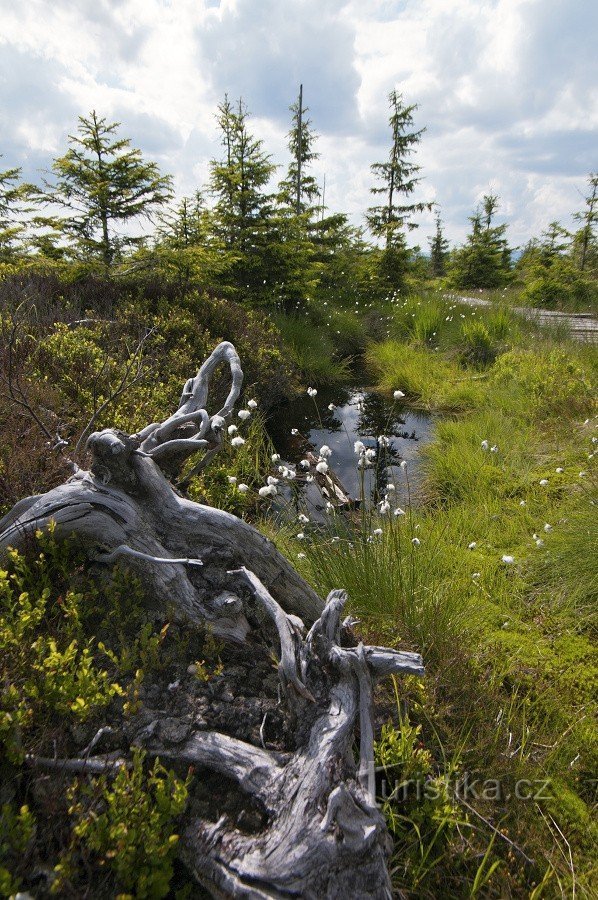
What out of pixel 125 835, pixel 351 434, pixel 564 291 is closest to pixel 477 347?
pixel 351 434

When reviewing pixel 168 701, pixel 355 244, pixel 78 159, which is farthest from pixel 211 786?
pixel 355 244

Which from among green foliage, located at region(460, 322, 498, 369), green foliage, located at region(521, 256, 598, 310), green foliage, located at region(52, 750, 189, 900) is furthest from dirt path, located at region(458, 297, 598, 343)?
green foliage, located at region(52, 750, 189, 900)

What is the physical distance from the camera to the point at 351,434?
8.53 metres

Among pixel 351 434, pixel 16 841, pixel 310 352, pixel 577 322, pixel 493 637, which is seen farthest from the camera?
pixel 577 322

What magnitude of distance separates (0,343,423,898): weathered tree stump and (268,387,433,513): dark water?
320 centimetres

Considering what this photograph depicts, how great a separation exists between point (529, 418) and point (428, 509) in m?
2.90

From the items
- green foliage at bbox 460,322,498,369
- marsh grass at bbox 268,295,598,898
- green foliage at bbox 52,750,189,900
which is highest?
green foliage at bbox 460,322,498,369

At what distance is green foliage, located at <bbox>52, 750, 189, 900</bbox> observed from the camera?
1.46 meters

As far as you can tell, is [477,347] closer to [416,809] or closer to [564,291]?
[564,291]

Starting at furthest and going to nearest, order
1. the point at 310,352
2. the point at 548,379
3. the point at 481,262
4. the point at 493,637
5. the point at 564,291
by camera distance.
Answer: the point at 481,262
the point at 564,291
the point at 310,352
the point at 548,379
the point at 493,637

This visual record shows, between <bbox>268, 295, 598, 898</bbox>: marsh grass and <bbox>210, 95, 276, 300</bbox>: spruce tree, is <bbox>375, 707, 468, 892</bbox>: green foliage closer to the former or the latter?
<bbox>268, 295, 598, 898</bbox>: marsh grass

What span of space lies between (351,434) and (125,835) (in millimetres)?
7367

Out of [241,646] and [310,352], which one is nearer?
[241,646]

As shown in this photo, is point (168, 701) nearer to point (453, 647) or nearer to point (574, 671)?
point (453, 647)
